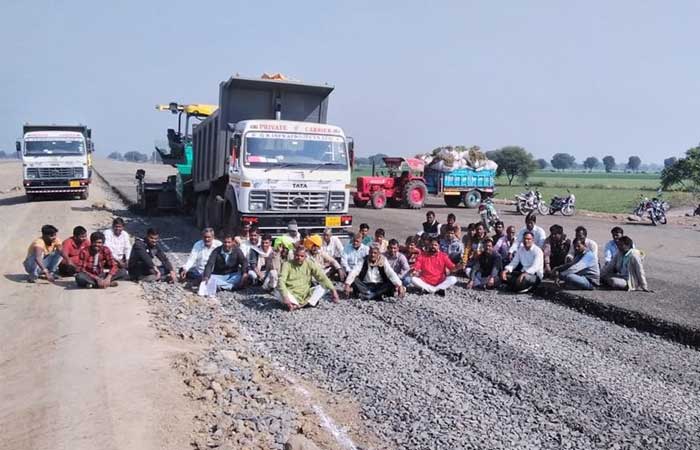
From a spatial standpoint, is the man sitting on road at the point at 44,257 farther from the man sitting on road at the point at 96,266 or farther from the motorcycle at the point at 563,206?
the motorcycle at the point at 563,206

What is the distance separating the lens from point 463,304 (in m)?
9.12

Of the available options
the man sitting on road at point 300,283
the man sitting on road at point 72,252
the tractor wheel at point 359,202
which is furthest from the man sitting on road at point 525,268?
the tractor wheel at point 359,202

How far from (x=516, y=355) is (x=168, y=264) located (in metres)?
5.85

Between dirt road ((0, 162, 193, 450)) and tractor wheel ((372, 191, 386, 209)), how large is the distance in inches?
593

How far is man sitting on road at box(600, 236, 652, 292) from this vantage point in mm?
9695

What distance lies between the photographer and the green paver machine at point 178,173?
17.7m

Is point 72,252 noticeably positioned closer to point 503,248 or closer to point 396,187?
point 503,248

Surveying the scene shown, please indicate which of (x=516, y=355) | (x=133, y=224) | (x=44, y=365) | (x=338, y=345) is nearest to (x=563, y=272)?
(x=516, y=355)

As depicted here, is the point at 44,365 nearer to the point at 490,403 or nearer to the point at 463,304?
the point at 490,403

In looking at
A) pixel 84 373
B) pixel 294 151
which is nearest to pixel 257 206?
pixel 294 151

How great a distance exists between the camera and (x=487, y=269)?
10297mm

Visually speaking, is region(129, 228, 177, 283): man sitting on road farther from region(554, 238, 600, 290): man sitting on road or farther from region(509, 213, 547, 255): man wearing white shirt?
region(554, 238, 600, 290): man sitting on road

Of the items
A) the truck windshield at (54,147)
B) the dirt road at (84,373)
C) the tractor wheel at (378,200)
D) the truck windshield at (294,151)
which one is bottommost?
the dirt road at (84,373)

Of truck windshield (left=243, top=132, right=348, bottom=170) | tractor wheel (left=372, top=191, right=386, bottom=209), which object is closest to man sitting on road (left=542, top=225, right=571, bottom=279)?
truck windshield (left=243, top=132, right=348, bottom=170)
